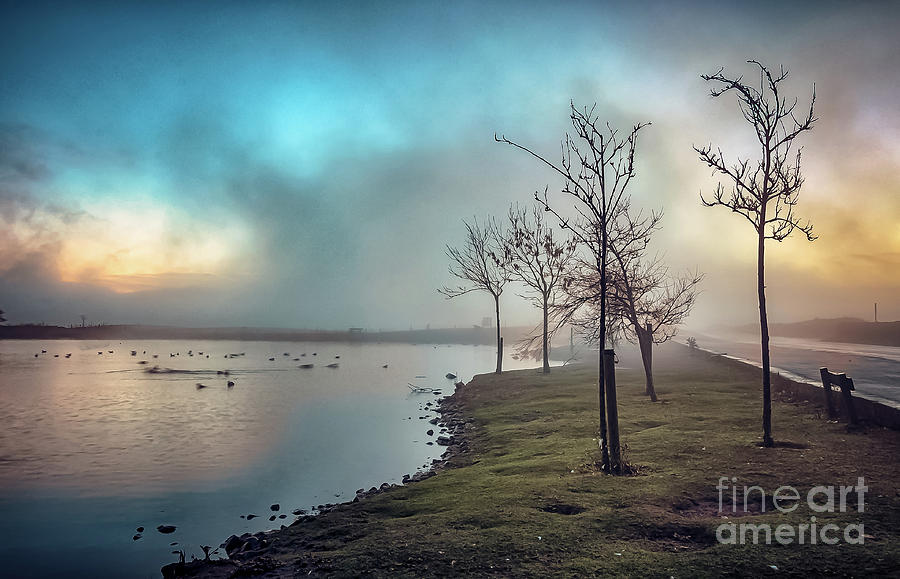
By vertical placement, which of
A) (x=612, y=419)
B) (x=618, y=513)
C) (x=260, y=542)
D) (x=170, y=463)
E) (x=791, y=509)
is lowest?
(x=170, y=463)

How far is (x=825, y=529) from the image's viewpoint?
8234 mm

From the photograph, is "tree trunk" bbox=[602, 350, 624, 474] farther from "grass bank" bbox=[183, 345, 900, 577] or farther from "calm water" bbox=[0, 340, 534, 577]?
"calm water" bbox=[0, 340, 534, 577]

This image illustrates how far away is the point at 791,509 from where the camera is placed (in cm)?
926

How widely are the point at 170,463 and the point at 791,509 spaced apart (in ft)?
76.5

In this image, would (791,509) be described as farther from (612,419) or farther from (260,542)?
(260,542)

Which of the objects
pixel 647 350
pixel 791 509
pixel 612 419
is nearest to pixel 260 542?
pixel 612 419

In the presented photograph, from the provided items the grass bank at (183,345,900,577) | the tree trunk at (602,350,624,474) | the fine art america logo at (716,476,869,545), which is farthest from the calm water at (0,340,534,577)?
the fine art america logo at (716,476,869,545)

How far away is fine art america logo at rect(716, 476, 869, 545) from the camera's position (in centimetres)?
803

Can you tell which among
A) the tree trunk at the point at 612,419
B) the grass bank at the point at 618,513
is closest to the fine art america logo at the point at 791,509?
the grass bank at the point at 618,513

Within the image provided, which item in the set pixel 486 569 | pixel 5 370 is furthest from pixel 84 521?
pixel 5 370

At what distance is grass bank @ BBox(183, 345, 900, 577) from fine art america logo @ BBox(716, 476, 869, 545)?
11cm

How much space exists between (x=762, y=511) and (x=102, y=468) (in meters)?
24.5

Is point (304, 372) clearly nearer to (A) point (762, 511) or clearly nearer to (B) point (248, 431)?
(B) point (248, 431)

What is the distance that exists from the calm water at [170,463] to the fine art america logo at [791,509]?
11.5 m
